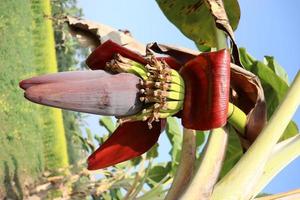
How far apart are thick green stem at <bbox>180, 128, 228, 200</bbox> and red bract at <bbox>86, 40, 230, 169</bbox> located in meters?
0.08

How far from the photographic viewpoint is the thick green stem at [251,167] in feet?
2.35

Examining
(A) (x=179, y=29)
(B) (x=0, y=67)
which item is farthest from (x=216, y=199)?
(B) (x=0, y=67)

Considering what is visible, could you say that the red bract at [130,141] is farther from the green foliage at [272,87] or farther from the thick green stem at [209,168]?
the green foliage at [272,87]

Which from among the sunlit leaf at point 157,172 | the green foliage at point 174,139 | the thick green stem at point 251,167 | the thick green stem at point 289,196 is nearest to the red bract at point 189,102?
the thick green stem at point 251,167

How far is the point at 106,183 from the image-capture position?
7.44ft

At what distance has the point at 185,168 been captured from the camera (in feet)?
2.53

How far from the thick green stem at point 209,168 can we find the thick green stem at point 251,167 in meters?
0.01

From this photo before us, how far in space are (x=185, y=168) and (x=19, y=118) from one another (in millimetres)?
2738

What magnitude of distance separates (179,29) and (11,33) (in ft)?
9.15

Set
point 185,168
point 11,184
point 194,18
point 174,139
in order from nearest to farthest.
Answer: point 185,168, point 194,18, point 174,139, point 11,184

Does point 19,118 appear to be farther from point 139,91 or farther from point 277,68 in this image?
point 139,91

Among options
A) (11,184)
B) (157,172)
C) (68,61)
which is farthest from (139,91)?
(68,61)

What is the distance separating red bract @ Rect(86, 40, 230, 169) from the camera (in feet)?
2.14

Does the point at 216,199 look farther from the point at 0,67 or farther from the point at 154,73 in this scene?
the point at 0,67
